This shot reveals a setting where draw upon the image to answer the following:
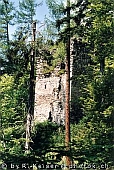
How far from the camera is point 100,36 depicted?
16.7 feet

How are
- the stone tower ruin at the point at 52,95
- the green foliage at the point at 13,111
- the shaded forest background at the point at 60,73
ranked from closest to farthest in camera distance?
the shaded forest background at the point at 60,73 → the green foliage at the point at 13,111 → the stone tower ruin at the point at 52,95

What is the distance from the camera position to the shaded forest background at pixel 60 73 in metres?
4.48

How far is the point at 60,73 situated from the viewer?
16.4 ft

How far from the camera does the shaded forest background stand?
4477mm

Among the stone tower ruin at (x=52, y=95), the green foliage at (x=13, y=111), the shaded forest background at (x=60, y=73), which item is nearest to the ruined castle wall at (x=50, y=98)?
the stone tower ruin at (x=52, y=95)

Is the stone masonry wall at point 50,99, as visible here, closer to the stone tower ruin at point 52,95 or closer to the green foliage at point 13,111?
the stone tower ruin at point 52,95

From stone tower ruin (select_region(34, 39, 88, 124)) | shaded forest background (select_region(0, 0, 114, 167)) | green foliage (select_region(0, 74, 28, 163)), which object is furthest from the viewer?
stone tower ruin (select_region(34, 39, 88, 124))

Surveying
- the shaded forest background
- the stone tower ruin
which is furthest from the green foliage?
the stone tower ruin

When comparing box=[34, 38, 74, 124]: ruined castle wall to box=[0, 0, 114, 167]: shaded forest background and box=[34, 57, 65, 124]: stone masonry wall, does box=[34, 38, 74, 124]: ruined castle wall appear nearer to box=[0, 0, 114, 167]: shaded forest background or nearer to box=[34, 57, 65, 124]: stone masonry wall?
box=[34, 57, 65, 124]: stone masonry wall

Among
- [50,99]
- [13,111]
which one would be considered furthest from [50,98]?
[13,111]

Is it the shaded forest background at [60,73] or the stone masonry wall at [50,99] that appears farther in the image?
the stone masonry wall at [50,99]

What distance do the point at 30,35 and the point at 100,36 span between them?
879mm

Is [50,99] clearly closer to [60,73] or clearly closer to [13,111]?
[13,111]

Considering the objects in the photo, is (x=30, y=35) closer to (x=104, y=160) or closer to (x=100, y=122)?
(x=100, y=122)
